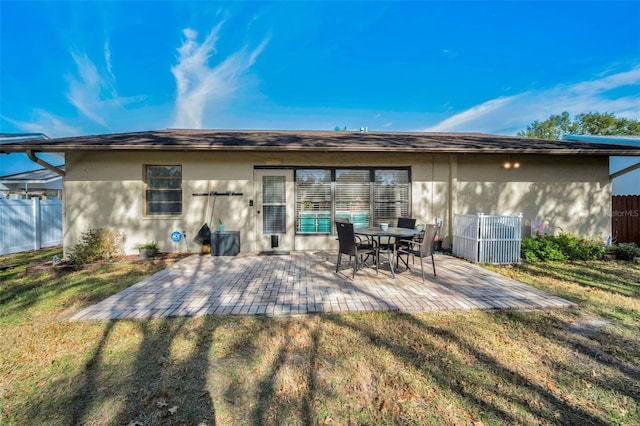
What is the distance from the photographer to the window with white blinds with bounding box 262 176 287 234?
6.95 meters

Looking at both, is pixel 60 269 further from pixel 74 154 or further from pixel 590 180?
pixel 590 180

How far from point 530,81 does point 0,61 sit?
108 ft

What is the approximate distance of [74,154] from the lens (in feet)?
20.8

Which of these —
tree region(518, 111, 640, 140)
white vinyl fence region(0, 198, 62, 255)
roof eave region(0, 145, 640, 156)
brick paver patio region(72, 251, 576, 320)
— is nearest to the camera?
brick paver patio region(72, 251, 576, 320)

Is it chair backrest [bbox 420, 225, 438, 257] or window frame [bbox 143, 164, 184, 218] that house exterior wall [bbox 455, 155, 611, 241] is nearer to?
chair backrest [bbox 420, 225, 438, 257]

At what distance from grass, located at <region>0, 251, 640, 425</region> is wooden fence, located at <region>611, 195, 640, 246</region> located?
6343 millimetres

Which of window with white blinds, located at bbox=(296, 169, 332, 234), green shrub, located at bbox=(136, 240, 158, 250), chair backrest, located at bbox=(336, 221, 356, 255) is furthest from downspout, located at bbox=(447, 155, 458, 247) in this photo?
green shrub, located at bbox=(136, 240, 158, 250)

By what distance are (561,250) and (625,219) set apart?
12.3 ft

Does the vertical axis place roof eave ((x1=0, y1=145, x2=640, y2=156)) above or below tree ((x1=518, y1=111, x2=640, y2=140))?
below

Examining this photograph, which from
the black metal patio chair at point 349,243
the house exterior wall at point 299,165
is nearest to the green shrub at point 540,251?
the house exterior wall at point 299,165

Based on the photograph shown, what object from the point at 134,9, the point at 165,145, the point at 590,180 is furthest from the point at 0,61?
the point at 590,180

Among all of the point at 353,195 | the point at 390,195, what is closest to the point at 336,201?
the point at 353,195

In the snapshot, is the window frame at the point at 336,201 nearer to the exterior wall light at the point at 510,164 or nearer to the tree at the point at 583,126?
the exterior wall light at the point at 510,164

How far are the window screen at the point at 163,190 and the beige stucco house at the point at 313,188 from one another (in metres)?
0.03
